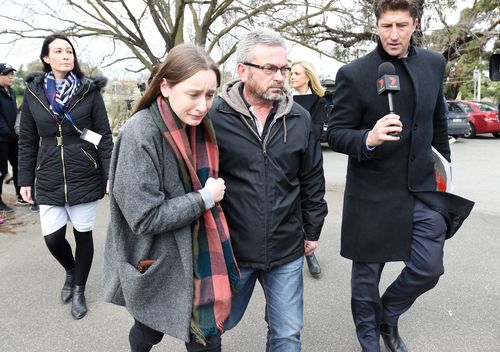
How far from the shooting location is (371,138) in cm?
226

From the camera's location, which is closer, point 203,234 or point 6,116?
point 203,234

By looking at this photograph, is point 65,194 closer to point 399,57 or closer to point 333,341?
point 333,341

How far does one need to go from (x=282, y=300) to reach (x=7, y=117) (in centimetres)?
579

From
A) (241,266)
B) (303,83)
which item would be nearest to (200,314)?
(241,266)

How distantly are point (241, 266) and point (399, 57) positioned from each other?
1.43 m

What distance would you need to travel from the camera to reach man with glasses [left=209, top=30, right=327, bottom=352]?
84.5 inches

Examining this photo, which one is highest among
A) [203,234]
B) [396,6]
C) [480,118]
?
[396,6]

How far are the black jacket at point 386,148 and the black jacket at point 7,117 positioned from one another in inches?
217

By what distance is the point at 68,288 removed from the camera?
356 cm

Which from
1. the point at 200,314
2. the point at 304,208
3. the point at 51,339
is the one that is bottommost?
the point at 51,339

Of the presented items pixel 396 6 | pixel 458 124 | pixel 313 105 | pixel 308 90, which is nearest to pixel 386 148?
pixel 396 6

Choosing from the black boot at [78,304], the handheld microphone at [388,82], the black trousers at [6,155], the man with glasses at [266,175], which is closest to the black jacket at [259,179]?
the man with glasses at [266,175]

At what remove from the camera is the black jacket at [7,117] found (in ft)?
20.9

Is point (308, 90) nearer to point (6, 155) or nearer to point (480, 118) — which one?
point (6, 155)
